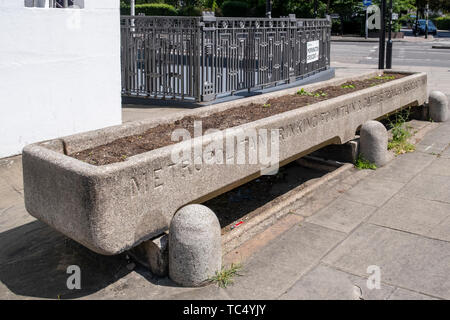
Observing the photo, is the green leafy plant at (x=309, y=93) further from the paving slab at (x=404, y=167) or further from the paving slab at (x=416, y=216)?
the paving slab at (x=416, y=216)

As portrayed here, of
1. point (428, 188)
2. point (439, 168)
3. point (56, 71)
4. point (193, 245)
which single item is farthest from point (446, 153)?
point (56, 71)

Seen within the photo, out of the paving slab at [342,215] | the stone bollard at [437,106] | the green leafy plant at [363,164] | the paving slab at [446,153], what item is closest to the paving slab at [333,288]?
the paving slab at [342,215]

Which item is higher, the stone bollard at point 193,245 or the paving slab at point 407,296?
the stone bollard at point 193,245

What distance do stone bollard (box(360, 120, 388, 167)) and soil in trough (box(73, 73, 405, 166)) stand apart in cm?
81

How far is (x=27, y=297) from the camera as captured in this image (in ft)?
13.5

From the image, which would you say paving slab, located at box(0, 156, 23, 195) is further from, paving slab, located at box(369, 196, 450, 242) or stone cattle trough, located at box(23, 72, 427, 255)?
paving slab, located at box(369, 196, 450, 242)

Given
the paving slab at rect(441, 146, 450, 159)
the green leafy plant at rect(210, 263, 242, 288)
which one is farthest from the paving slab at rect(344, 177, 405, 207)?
the green leafy plant at rect(210, 263, 242, 288)

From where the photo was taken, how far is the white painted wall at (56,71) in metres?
7.37

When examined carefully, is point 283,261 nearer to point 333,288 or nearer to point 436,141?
point 333,288

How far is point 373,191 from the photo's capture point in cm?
658

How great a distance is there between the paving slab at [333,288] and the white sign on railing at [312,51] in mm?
11303

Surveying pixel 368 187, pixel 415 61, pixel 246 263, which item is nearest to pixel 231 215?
pixel 246 263
